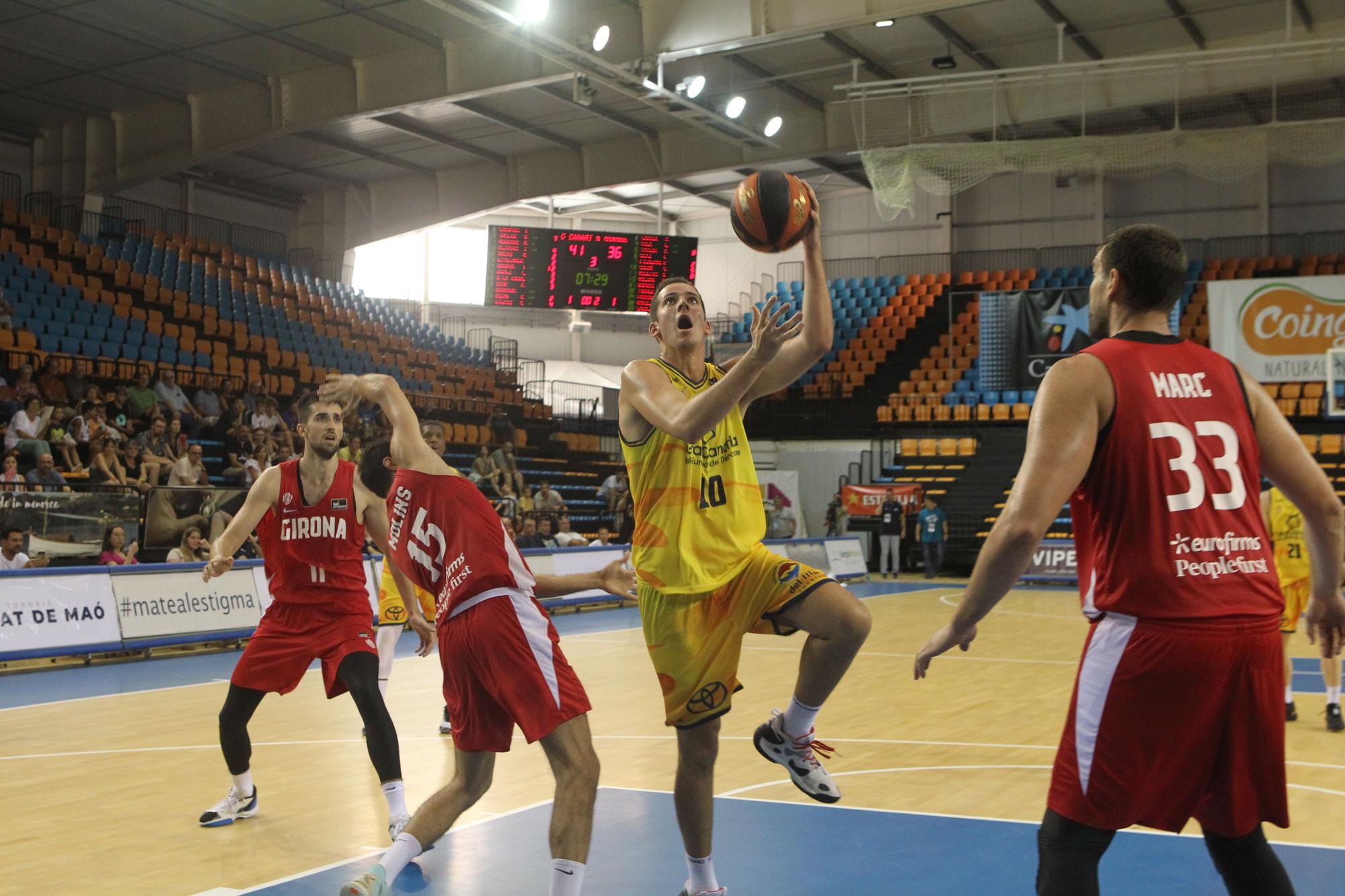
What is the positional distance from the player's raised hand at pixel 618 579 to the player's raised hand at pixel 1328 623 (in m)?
2.02

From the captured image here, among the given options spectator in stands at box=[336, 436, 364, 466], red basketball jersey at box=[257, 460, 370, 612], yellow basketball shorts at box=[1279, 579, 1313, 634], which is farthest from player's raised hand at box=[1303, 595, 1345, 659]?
spectator in stands at box=[336, 436, 364, 466]

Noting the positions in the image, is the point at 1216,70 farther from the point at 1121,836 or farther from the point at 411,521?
the point at 411,521

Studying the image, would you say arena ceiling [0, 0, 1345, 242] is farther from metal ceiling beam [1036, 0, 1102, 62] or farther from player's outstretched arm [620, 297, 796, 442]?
player's outstretched arm [620, 297, 796, 442]

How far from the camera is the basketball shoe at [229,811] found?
17.9 ft

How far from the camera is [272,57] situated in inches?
774

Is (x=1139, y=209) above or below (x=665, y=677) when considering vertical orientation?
above

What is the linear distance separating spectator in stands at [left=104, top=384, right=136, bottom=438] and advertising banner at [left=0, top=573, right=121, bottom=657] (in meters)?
4.68

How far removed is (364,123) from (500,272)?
4393 millimetres

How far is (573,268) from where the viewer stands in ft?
72.9

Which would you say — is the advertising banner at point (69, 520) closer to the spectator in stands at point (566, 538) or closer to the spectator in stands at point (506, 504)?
the spectator in stands at point (506, 504)

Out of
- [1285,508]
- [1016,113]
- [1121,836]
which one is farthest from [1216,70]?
[1121,836]

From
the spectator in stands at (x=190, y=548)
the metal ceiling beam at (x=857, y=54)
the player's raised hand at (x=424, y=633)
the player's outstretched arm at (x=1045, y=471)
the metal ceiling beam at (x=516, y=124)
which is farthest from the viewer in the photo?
the metal ceiling beam at (x=516, y=124)

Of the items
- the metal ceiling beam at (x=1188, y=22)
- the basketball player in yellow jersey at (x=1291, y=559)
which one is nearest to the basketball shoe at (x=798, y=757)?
the basketball player in yellow jersey at (x=1291, y=559)

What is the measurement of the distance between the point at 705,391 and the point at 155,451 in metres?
12.9
